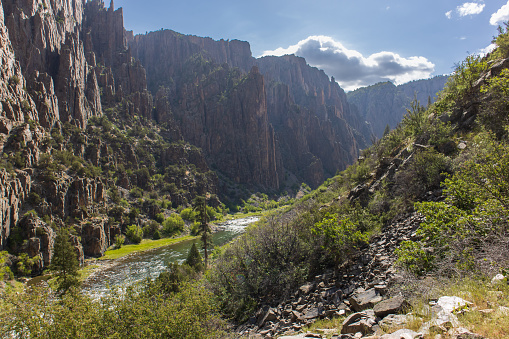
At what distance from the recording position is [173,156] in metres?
138

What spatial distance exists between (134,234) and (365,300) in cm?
7223

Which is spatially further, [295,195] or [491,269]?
[295,195]

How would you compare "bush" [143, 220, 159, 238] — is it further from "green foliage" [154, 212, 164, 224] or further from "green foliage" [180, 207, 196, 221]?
"green foliage" [180, 207, 196, 221]

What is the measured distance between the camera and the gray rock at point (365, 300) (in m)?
8.73

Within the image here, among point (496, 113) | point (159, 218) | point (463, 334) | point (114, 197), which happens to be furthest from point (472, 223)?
point (159, 218)

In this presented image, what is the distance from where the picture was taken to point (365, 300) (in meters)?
9.08

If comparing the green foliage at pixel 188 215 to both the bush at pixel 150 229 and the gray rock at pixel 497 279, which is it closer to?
the bush at pixel 150 229

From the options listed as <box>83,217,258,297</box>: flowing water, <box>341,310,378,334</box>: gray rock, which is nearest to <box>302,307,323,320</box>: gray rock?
<box>341,310,378,334</box>: gray rock

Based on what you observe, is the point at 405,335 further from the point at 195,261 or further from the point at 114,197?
the point at 114,197

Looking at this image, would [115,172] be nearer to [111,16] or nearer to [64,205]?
[64,205]

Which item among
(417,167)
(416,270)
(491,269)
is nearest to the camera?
Result: (491,269)

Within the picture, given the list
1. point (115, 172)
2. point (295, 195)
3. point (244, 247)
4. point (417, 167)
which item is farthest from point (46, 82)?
point (295, 195)

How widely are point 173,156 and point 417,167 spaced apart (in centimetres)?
13265

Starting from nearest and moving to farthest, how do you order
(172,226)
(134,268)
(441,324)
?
(441,324) → (134,268) → (172,226)
